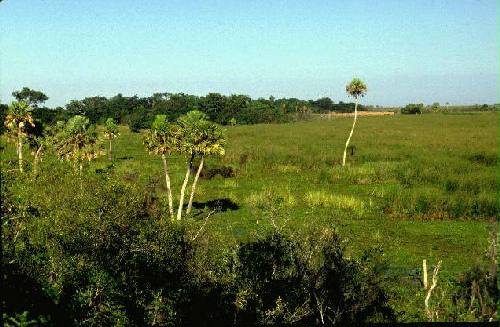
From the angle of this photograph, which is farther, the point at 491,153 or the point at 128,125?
the point at 128,125

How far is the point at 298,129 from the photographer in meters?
132

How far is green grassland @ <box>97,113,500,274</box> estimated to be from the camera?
108 feet

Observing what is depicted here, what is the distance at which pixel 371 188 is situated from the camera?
55.1 meters

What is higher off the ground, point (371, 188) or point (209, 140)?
point (209, 140)

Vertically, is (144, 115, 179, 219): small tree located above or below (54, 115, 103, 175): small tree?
above

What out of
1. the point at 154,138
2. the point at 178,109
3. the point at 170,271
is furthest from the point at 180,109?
the point at 170,271

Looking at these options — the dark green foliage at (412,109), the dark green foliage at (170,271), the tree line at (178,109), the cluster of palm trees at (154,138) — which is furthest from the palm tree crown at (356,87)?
the dark green foliage at (412,109)

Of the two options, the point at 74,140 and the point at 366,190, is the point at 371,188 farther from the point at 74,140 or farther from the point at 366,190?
the point at 74,140

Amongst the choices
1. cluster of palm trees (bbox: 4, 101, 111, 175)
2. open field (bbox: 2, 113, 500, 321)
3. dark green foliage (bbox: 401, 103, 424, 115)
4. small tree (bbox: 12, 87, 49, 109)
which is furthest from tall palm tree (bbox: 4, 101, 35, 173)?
dark green foliage (bbox: 401, 103, 424, 115)

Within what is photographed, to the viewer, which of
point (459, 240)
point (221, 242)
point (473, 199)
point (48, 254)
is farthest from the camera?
point (473, 199)

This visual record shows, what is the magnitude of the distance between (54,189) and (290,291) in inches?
543

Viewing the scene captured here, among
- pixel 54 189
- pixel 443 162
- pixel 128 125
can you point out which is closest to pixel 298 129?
pixel 128 125

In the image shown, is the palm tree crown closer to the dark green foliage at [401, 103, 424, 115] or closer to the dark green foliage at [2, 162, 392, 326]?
the dark green foliage at [2, 162, 392, 326]

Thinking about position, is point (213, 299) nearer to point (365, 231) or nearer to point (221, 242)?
point (221, 242)
